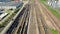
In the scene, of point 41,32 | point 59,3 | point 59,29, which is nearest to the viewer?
point 41,32

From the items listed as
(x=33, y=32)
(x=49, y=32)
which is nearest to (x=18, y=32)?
(x=33, y=32)

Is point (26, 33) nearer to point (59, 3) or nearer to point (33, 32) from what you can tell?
point (33, 32)

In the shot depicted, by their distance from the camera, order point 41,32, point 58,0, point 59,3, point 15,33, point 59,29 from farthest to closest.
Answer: point 58,0
point 59,3
point 59,29
point 41,32
point 15,33

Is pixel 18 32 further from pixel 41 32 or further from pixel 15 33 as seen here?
pixel 41 32

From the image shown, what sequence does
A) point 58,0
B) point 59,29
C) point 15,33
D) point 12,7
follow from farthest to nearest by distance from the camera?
point 58,0, point 12,7, point 59,29, point 15,33

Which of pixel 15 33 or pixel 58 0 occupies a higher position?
pixel 15 33

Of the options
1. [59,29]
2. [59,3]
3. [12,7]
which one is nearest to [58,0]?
[59,3]

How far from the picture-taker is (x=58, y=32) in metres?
18.6

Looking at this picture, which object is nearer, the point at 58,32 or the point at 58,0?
the point at 58,32

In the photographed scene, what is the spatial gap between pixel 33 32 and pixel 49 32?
1884 millimetres

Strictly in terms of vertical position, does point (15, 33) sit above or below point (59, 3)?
above

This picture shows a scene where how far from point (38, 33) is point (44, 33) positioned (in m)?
0.68

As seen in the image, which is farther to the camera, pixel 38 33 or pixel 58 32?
pixel 58 32

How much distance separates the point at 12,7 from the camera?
3850cm
